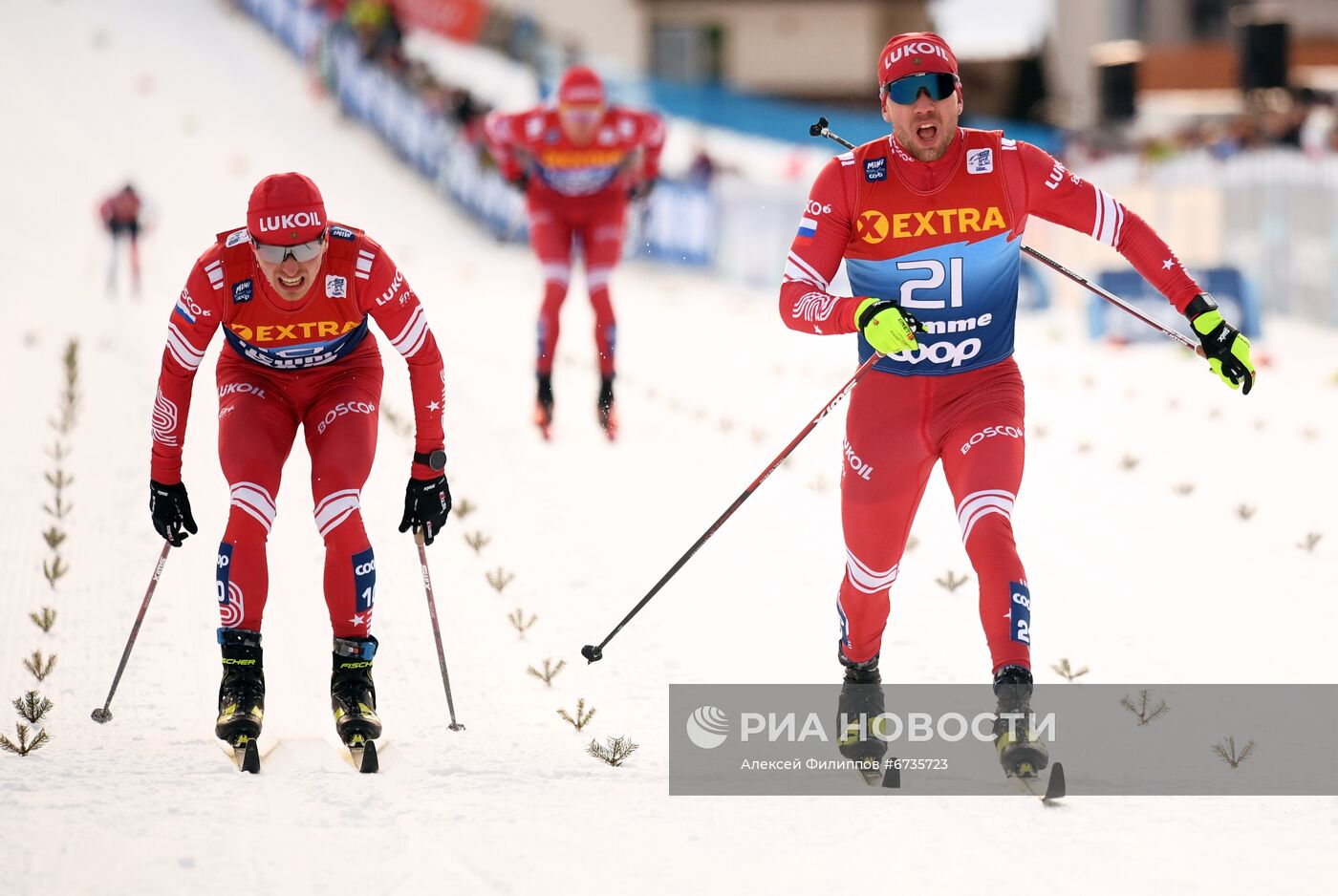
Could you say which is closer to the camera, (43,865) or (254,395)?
(43,865)

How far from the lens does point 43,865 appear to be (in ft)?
13.5

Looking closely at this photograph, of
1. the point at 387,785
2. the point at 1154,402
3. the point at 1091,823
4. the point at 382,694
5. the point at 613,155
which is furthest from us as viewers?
the point at 1154,402

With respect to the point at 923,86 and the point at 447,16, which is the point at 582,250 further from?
the point at 447,16

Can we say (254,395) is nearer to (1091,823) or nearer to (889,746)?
(889,746)

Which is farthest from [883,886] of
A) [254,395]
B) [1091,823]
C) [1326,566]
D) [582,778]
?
[1326,566]

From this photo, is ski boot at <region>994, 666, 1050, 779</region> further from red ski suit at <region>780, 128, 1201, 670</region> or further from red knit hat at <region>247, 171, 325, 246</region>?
red knit hat at <region>247, 171, 325, 246</region>

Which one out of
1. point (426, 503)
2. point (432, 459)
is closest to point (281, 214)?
point (432, 459)

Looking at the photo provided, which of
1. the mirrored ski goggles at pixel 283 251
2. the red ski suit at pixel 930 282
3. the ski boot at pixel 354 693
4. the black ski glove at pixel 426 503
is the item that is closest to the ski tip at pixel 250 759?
the ski boot at pixel 354 693

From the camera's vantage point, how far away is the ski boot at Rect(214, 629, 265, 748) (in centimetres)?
489

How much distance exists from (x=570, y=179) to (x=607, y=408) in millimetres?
1464

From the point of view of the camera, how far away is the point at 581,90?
10312mm

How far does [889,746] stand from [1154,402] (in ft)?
25.2

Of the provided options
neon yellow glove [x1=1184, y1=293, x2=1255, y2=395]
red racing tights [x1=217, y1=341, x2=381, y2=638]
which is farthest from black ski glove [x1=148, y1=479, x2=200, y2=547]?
neon yellow glove [x1=1184, y1=293, x2=1255, y2=395]

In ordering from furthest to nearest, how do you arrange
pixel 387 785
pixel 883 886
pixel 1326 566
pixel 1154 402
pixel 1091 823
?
pixel 1154 402 → pixel 1326 566 → pixel 387 785 → pixel 1091 823 → pixel 883 886
